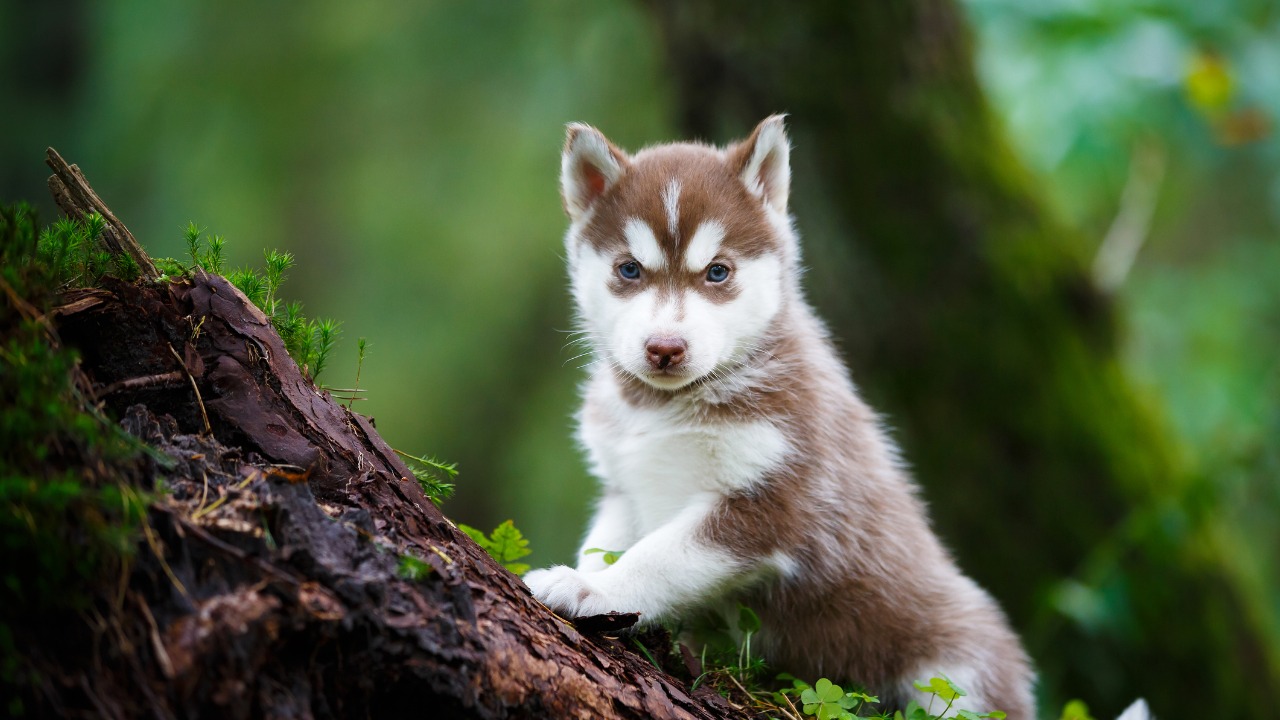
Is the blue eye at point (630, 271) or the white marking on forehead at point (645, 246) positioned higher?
the white marking on forehead at point (645, 246)

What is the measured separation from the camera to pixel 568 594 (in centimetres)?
290

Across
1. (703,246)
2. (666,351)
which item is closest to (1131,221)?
(703,246)

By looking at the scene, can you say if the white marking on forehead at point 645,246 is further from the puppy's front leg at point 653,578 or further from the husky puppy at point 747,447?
the puppy's front leg at point 653,578

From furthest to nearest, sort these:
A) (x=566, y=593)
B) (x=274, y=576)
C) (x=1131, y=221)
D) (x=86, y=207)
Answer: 1. (x=1131, y=221)
2. (x=566, y=593)
3. (x=86, y=207)
4. (x=274, y=576)

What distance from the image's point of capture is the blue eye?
3750 mm

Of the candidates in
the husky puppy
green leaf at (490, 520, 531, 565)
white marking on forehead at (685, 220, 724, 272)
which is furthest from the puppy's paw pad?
white marking on forehead at (685, 220, 724, 272)

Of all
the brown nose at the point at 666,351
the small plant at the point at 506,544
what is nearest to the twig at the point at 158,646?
the small plant at the point at 506,544

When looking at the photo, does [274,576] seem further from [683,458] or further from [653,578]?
[683,458]

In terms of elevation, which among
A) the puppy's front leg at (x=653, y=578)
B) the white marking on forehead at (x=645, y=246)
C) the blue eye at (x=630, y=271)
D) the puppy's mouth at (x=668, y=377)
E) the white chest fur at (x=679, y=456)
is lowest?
the puppy's front leg at (x=653, y=578)

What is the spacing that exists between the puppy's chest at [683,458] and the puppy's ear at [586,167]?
2.95 ft

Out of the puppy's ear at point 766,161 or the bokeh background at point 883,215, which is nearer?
the puppy's ear at point 766,161

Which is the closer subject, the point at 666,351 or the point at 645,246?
the point at 666,351

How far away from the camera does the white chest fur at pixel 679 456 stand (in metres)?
3.46

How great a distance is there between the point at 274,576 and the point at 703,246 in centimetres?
214
